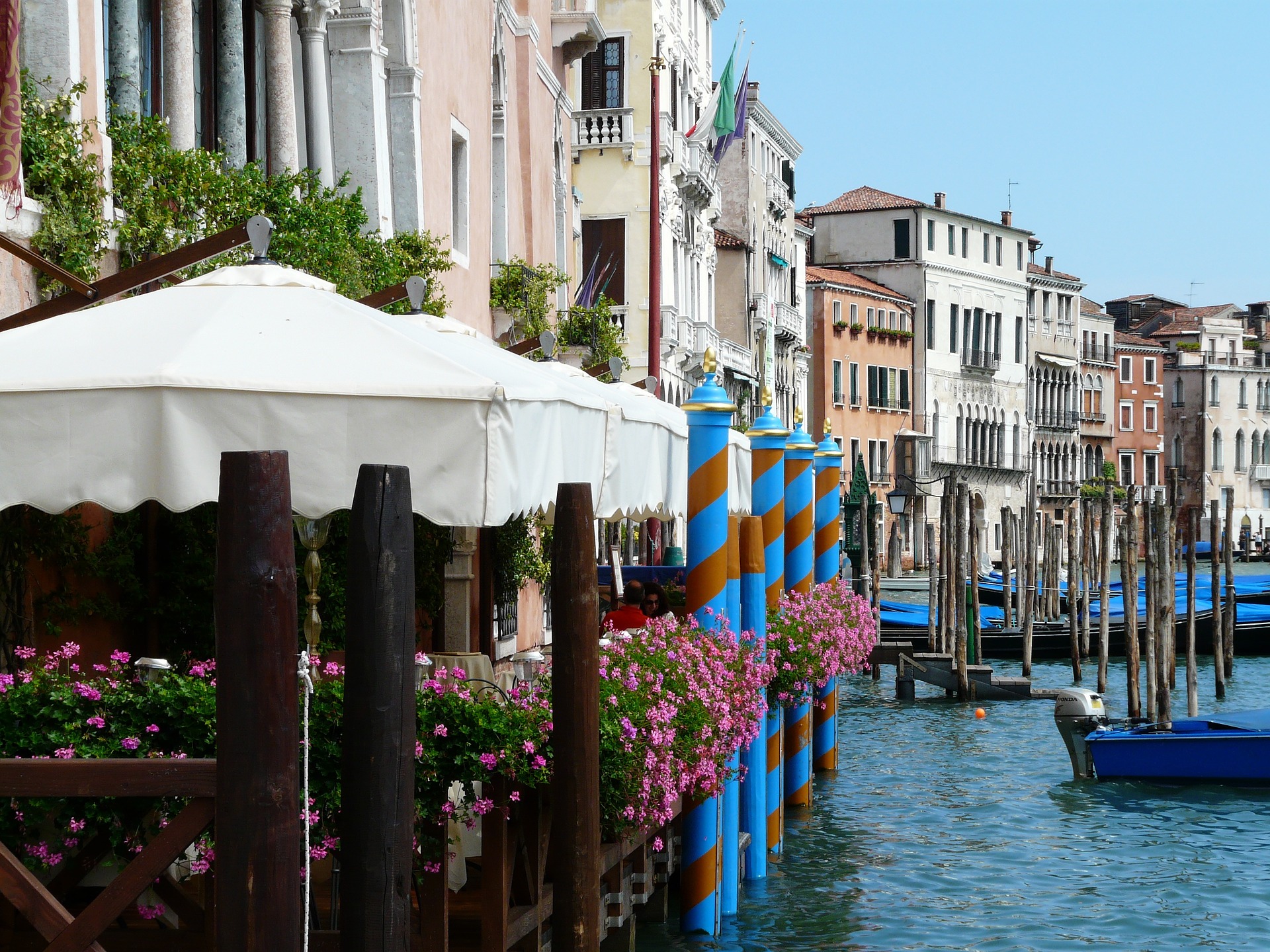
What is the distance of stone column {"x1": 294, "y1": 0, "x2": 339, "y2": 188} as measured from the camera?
38.3ft

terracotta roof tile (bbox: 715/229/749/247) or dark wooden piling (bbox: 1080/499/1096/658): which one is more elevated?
terracotta roof tile (bbox: 715/229/749/247)

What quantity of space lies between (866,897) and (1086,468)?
65851mm

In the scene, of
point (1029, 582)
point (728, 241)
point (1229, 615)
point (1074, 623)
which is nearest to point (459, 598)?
point (1074, 623)

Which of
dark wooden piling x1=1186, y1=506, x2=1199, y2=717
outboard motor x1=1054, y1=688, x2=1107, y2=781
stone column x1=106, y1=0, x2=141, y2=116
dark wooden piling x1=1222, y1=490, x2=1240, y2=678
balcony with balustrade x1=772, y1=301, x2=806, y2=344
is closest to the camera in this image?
stone column x1=106, y1=0, x2=141, y2=116

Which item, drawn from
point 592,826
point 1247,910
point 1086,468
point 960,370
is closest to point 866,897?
point 1247,910

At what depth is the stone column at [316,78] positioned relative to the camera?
11672 millimetres

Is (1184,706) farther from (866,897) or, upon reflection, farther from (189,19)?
(189,19)

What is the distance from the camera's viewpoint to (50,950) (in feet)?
11.3

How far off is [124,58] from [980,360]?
5747 centimetres

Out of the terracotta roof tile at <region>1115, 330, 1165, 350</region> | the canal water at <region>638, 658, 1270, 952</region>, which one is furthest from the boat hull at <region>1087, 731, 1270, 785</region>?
the terracotta roof tile at <region>1115, 330, 1165, 350</region>

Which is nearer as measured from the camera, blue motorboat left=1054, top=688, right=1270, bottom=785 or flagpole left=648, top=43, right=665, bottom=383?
blue motorboat left=1054, top=688, right=1270, bottom=785

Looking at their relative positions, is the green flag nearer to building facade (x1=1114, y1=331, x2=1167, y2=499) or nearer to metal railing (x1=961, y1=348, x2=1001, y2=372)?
metal railing (x1=961, y1=348, x2=1001, y2=372)

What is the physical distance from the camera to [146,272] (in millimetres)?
6367

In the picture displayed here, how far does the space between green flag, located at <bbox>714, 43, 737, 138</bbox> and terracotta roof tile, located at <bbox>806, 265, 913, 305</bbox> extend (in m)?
30.5
